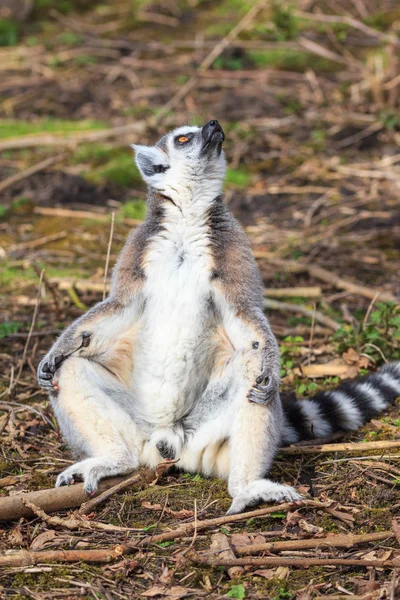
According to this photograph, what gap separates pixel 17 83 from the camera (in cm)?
1378

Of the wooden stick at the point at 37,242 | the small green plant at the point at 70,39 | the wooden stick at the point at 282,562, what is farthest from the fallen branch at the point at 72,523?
the small green plant at the point at 70,39

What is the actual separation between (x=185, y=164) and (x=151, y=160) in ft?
0.69

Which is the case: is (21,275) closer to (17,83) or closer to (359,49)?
(17,83)

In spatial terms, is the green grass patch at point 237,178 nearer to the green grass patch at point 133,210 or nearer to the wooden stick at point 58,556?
the green grass patch at point 133,210

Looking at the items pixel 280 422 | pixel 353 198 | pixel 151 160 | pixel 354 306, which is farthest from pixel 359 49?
pixel 280 422

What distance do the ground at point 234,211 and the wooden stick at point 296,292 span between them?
0.02 meters

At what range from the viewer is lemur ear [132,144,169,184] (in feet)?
15.4

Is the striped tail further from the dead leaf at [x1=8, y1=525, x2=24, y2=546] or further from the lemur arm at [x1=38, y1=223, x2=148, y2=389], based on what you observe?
the dead leaf at [x1=8, y1=525, x2=24, y2=546]

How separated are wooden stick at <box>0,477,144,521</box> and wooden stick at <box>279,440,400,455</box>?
3.34ft

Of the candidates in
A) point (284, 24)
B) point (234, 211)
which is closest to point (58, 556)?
point (234, 211)

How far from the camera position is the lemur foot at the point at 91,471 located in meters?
3.99

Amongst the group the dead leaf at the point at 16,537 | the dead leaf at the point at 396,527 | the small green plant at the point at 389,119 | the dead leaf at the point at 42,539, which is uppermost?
the small green plant at the point at 389,119

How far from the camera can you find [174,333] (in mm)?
4297

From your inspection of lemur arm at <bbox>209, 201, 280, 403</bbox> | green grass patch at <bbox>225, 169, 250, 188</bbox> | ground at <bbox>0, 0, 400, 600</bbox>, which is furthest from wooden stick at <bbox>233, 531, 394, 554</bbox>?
green grass patch at <bbox>225, 169, 250, 188</bbox>
